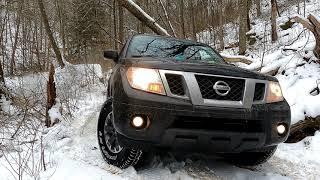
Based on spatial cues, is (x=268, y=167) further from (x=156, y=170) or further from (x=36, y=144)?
(x=36, y=144)

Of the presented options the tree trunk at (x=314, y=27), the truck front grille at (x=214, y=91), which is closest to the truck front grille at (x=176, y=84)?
the truck front grille at (x=214, y=91)

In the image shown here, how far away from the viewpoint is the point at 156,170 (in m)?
3.99

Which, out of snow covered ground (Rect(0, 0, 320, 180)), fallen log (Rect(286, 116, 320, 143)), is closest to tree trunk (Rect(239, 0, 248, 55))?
snow covered ground (Rect(0, 0, 320, 180))

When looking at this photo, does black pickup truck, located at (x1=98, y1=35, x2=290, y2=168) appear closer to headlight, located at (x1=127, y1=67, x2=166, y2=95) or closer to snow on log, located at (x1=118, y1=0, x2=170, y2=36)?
headlight, located at (x1=127, y1=67, x2=166, y2=95)

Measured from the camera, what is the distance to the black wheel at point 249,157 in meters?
4.31

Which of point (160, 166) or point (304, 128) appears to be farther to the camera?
point (304, 128)

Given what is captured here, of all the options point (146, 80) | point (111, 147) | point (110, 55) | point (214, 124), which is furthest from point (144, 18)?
point (214, 124)

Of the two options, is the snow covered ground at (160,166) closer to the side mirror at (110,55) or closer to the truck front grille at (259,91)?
the truck front grille at (259,91)

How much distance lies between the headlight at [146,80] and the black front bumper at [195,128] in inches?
6.3

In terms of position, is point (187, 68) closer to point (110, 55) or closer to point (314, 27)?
point (110, 55)

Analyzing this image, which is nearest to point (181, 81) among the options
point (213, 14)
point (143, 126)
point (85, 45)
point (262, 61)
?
point (143, 126)

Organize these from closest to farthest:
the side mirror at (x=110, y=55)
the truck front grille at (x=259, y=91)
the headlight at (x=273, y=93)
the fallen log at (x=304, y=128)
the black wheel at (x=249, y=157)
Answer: the truck front grille at (x=259, y=91)
the headlight at (x=273, y=93)
the black wheel at (x=249, y=157)
the side mirror at (x=110, y=55)
the fallen log at (x=304, y=128)

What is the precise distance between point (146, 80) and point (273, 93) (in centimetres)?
133

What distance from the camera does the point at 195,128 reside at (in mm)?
3434
